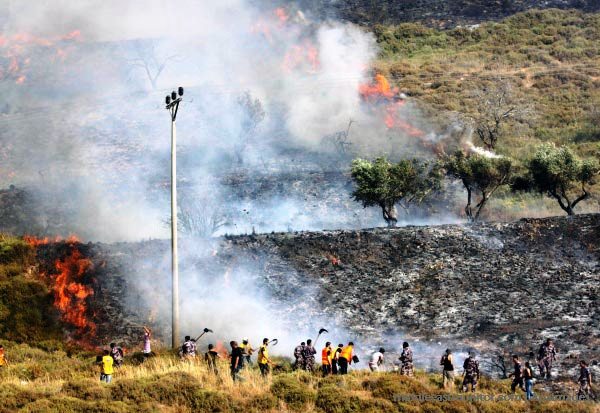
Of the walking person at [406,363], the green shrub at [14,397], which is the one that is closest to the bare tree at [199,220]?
the walking person at [406,363]

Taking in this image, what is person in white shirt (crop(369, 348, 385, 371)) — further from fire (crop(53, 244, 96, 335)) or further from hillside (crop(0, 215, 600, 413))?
fire (crop(53, 244, 96, 335))

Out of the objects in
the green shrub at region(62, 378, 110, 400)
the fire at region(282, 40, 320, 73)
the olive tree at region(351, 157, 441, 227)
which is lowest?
the green shrub at region(62, 378, 110, 400)

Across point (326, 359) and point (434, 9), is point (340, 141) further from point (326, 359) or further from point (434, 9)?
point (434, 9)

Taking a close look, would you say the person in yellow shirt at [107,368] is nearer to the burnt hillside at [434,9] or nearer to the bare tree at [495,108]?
the bare tree at [495,108]

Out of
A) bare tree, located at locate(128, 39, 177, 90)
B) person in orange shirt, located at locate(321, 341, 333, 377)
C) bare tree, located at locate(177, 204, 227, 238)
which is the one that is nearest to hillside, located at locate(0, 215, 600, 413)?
person in orange shirt, located at locate(321, 341, 333, 377)

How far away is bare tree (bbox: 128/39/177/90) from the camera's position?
270ft

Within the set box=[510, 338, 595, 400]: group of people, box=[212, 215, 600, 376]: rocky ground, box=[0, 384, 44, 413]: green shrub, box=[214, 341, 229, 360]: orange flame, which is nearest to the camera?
box=[0, 384, 44, 413]: green shrub

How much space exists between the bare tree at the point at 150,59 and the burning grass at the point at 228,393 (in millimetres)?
58497

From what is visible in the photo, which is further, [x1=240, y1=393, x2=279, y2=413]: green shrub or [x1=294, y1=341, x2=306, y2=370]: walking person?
[x1=294, y1=341, x2=306, y2=370]: walking person

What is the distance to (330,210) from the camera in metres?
51.1

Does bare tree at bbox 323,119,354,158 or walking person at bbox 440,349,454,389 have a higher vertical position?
bare tree at bbox 323,119,354,158

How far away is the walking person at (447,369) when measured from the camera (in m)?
24.9

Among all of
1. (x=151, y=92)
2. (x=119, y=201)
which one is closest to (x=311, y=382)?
(x=119, y=201)

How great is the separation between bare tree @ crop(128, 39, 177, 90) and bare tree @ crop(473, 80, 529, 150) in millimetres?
31523
